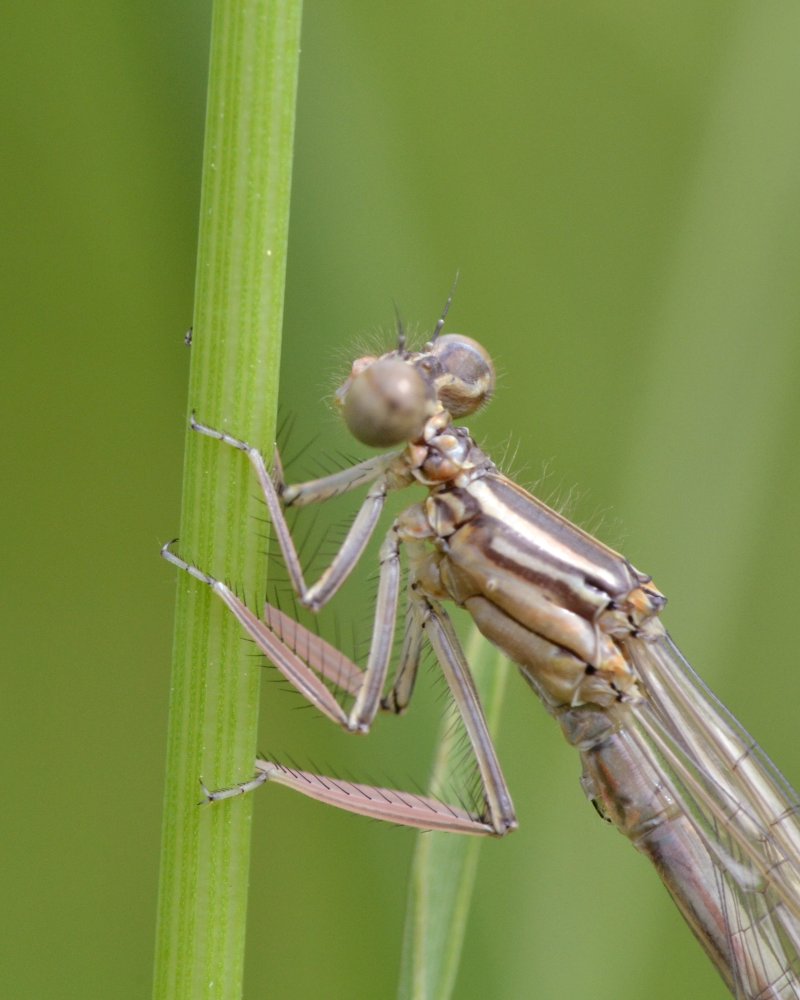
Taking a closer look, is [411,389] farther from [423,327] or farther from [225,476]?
[423,327]

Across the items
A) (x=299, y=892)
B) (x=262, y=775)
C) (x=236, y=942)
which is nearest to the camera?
(x=236, y=942)

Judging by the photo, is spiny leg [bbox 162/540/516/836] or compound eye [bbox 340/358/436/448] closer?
spiny leg [bbox 162/540/516/836]

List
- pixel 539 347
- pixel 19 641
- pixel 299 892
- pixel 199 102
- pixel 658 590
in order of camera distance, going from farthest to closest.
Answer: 1. pixel 539 347
2. pixel 19 641
3. pixel 299 892
4. pixel 658 590
5. pixel 199 102

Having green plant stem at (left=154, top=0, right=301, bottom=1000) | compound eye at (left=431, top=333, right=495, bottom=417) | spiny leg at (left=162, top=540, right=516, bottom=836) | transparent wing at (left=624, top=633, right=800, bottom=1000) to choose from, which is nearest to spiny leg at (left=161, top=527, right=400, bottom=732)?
spiny leg at (left=162, top=540, right=516, bottom=836)

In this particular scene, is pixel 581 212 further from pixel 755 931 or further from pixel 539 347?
pixel 755 931

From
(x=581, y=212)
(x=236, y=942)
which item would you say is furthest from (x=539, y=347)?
(x=236, y=942)

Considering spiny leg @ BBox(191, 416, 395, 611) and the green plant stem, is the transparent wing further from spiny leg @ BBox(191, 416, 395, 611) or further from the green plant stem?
the green plant stem

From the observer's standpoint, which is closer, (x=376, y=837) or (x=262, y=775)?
(x=262, y=775)
